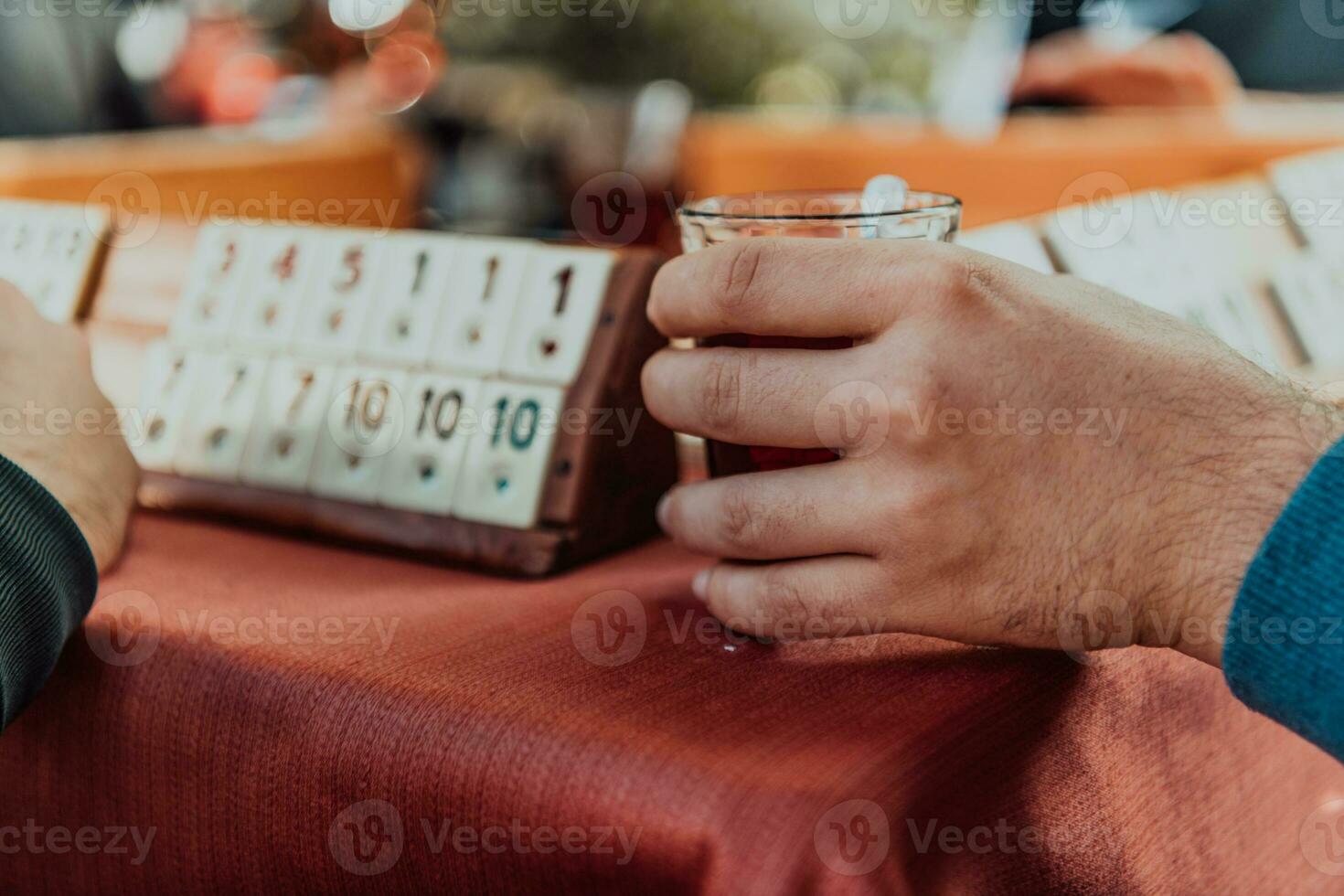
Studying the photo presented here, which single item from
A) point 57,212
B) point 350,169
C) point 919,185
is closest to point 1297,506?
point 57,212

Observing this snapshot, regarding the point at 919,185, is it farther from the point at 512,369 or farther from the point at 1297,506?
the point at 1297,506

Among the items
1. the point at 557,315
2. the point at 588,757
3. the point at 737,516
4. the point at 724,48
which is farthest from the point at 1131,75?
the point at 724,48

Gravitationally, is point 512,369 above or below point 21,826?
above

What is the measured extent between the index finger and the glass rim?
0.07 feet

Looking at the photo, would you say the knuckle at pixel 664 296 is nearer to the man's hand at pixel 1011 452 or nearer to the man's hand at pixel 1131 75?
the man's hand at pixel 1011 452

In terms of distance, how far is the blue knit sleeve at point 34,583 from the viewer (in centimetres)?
46

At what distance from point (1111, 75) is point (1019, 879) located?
1975 millimetres

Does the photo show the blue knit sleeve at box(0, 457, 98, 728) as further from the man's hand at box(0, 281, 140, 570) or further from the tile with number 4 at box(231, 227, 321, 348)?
the tile with number 4 at box(231, 227, 321, 348)

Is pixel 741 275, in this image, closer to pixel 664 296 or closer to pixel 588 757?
pixel 664 296

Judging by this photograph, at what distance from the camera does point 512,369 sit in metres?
0.62

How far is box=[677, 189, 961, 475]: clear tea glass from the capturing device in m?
0.49

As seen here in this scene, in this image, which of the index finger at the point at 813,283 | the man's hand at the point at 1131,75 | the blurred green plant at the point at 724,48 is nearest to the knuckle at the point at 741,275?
the index finger at the point at 813,283

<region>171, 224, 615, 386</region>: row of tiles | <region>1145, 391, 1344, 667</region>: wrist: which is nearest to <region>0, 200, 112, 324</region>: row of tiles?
<region>171, 224, 615, 386</region>: row of tiles

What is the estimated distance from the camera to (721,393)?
0.49m
